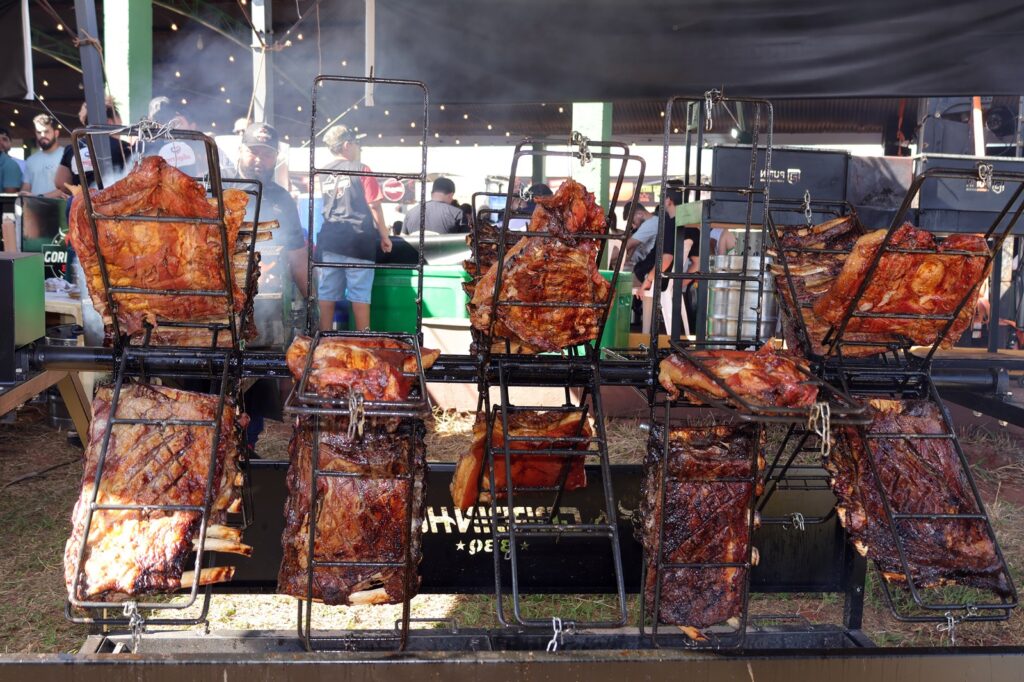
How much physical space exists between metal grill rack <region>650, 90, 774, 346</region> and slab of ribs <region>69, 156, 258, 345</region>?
154cm

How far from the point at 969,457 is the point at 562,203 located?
528cm

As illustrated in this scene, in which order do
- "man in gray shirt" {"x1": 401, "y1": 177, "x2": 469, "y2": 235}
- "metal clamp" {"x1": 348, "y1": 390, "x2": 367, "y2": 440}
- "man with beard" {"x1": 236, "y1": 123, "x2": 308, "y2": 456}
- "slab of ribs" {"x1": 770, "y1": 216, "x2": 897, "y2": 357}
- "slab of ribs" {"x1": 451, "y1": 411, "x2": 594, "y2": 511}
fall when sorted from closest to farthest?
"metal clamp" {"x1": 348, "y1": 390, "x2": 367, "y2": 440} < "slab of ribs" {"x1": 770, "y1": 216, "x2": 897, "y2": 357} < "slab of ribs" {"x1": 451, "y1": 411, "x2": 594, "y2": 511} < "man with beard" {"x1": 236, "y1": 123, "x2": 308, "y2": 456} < "man in gray shirt" {"x1": 401, "y1": 177, "x2": 469, "y2": 235}

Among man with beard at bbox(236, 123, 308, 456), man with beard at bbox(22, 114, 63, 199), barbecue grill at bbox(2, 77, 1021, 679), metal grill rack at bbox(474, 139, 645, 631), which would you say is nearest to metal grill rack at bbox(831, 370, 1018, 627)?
barbecue grill at bbox(2, 77, 1021, 679)

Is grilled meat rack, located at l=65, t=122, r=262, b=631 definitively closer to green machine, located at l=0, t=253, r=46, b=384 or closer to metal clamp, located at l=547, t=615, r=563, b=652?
green machine, located at l=0, t=253, r=46, b=384

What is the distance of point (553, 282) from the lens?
9.47 ft

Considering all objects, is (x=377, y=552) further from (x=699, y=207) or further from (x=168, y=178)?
(x=699, y=207)

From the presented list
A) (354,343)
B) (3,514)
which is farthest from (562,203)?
(3,514)

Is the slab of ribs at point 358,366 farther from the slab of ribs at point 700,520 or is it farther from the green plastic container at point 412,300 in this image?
the green plastic container at point 412,300

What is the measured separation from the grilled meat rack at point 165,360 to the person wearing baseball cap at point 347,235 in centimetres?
385

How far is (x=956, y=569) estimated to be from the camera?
2.78m

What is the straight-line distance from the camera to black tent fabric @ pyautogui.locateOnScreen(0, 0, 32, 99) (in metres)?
6.42

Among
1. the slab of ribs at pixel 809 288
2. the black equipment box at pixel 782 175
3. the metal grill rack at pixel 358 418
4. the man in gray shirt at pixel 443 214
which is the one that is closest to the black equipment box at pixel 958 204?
the black equipment box at pixel 782 175

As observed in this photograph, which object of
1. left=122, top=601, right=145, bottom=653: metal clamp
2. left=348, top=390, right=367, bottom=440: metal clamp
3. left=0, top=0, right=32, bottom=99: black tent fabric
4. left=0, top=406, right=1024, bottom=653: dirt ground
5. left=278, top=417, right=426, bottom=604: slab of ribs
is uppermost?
Result: left=0, top=0, right=32, bottom=99: black tent fabric

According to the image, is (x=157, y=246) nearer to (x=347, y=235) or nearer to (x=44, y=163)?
(x=347, y=235)
